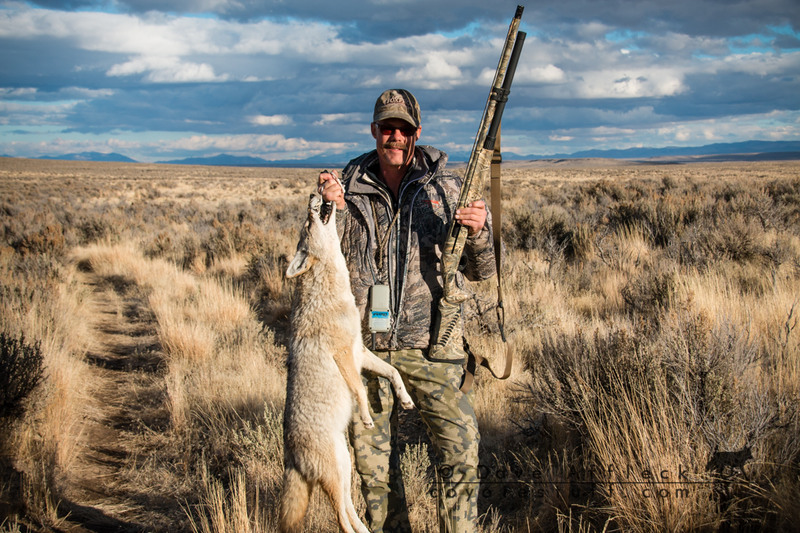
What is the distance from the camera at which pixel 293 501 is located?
2.45 metres

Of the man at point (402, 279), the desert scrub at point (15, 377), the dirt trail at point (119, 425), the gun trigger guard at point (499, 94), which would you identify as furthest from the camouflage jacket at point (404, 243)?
the desert scrub at point (15, 377)

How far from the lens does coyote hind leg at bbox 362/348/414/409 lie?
2576mm

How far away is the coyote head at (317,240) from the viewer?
261cm

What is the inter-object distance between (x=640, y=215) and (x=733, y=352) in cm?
809

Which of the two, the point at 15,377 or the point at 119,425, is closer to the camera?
the point at 15,377

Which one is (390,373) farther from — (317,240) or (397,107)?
(397,107)

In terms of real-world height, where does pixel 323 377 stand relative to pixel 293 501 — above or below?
above

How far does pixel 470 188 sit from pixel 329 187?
30.8 inches

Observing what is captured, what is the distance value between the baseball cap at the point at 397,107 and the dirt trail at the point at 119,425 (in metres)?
3.05

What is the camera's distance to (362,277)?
2867 millimetres

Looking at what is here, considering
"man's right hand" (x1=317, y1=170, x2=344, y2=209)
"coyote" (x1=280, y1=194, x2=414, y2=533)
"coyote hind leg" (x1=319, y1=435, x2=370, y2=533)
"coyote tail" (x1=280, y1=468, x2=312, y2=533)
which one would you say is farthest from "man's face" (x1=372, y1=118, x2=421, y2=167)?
"coyote tail" (x1=280, y1=468, x2=312, y2=533)

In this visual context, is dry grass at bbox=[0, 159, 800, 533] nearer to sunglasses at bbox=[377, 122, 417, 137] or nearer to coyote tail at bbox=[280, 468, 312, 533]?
coyote tail at bbox=[280, 468, 312, 533]

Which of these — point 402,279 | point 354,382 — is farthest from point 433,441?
point 402,279

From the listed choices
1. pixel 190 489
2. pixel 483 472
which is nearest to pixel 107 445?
pixel 190 489
